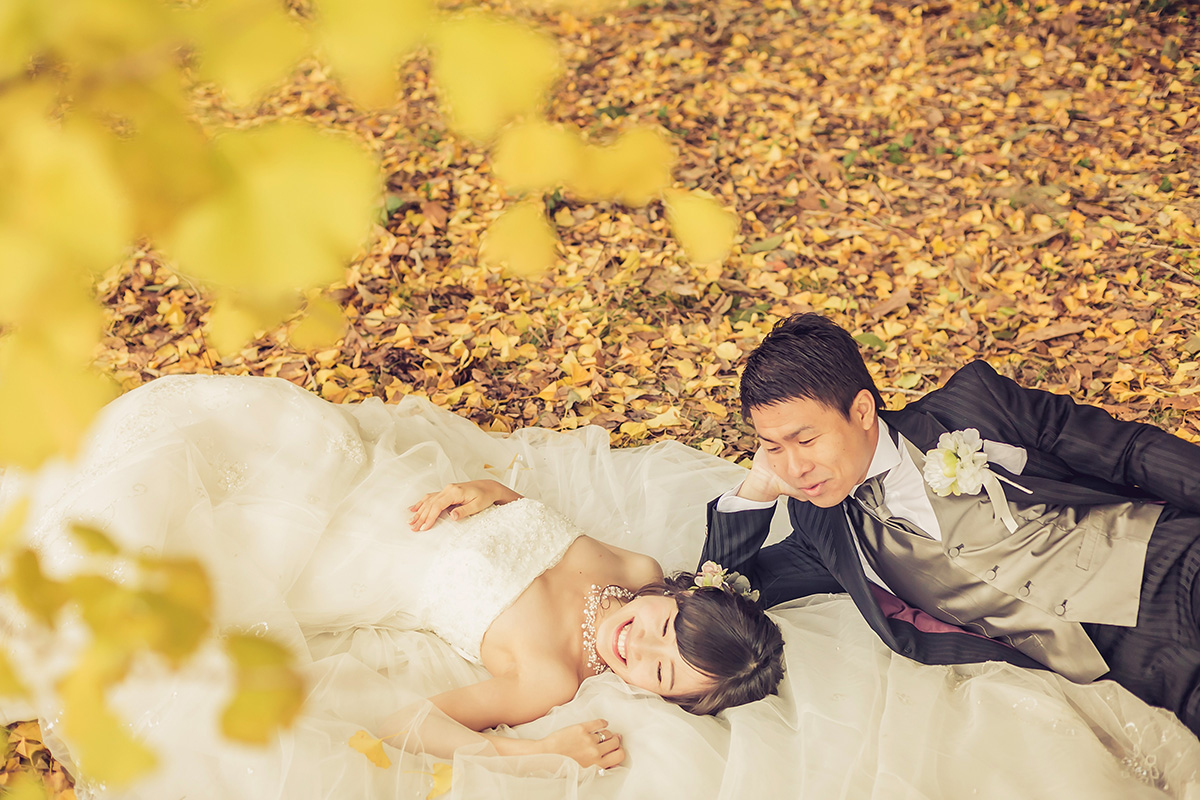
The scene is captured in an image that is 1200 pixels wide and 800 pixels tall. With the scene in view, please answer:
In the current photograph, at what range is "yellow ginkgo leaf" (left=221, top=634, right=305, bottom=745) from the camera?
2.24 ft

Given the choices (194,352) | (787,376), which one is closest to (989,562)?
(787,376)

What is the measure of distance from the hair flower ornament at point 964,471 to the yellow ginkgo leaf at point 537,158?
5.48 ft

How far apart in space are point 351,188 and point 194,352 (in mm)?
4219

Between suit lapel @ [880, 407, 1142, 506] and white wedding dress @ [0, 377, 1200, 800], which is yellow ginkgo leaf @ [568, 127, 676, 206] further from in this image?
suit lapel @ [880, 407, 1142, 506]

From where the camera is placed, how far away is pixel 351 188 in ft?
1.81

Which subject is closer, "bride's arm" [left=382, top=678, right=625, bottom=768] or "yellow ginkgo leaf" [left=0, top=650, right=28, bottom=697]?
"yellow ginkgo leaf" [left=0, top=650, right=28, bottom=697]

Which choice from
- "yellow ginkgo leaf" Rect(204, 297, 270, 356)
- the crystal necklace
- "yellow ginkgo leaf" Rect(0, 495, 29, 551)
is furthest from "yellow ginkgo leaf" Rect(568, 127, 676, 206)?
the crystal necklace

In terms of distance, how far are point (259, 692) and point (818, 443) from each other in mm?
1681

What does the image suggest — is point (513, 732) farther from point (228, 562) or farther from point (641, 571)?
point (228, 562)

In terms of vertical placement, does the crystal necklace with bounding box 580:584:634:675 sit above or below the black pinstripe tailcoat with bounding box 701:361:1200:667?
below

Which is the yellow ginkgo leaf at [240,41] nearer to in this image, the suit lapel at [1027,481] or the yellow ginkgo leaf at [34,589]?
the yellow ginkgo leaf at [34,589]

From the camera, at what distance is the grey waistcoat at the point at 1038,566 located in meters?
2.10

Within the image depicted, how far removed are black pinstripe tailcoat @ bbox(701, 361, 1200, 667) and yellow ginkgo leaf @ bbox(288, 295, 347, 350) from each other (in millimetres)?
1569

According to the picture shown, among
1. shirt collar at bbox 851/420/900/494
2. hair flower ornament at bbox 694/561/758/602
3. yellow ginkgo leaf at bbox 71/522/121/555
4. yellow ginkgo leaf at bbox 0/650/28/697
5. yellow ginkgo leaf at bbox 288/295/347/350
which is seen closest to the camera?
yellow ginkgo leaf at bbox 71/522/121/555
